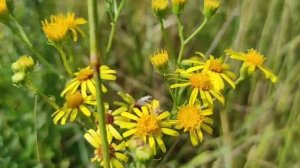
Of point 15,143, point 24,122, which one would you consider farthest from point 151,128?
point 24,122

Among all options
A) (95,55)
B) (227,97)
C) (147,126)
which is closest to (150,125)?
(147,126)

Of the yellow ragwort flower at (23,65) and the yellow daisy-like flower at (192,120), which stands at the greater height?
the yellow ragwort flower at (23,65)

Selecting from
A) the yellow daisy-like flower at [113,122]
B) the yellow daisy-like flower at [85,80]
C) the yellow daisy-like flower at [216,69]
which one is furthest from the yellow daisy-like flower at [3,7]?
the yellow daisy-like flower at [216,69]

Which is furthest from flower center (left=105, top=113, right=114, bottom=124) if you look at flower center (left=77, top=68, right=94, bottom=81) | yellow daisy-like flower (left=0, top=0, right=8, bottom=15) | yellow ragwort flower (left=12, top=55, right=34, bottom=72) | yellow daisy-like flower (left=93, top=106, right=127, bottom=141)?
yellow daisy-like flower (left=0, top=0, right=8, bottom=15)

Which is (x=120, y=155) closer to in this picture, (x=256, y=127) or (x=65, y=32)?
(x=65, y=32)

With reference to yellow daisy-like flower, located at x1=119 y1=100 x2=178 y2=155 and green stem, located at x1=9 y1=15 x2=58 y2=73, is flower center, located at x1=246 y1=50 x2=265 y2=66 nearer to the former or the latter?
yellow daisy-like flower, located at x1=119 y1=100 x2=178 y2=155

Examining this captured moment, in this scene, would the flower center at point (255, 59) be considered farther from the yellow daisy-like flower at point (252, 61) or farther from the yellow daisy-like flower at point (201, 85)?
the yellow daisy-like flower at point (201, 85)

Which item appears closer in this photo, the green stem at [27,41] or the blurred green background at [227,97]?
the green stem at [27,41]

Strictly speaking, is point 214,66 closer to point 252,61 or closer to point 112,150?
point 252,61
